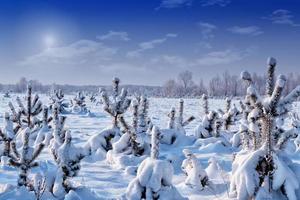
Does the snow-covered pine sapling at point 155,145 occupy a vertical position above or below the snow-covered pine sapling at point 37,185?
above

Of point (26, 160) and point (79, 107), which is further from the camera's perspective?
point (79, 107)

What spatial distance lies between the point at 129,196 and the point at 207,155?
6.62 meters

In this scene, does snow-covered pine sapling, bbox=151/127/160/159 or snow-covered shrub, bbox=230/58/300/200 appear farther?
snow-covered pine sapling, bbox=151/127/160/159

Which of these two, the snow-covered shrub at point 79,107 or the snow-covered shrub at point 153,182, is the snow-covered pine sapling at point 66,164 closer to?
the snow-covered shrub at point 153,182

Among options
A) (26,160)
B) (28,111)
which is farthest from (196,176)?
(28,111)

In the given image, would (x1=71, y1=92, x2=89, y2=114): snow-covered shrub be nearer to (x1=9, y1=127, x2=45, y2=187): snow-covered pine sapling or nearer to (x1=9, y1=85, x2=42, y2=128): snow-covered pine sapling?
(x1=9, y1=85, x2=42, y2=128): snow-covered pine sapling

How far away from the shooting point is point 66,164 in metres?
7.85

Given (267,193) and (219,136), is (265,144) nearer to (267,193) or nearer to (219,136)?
(267,193)

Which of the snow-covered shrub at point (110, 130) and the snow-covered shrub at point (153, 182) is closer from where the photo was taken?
the snow-covered shrub at point (153, 182)

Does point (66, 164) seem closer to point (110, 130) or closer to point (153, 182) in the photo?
point (153, 182)

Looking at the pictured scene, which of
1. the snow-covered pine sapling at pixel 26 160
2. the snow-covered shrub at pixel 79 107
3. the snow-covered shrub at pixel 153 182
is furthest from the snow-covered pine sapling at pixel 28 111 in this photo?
the snow-covered shrub at pixel 79 107

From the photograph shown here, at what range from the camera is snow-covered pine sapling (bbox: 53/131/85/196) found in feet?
25.0

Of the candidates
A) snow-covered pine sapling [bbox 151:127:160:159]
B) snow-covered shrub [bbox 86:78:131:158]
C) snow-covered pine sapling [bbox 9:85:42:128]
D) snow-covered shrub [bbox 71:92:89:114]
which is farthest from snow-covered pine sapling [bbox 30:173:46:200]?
snow-covered shrub [bbox 71:92:89:114]

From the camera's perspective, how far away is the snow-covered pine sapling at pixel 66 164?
7.62 meters
